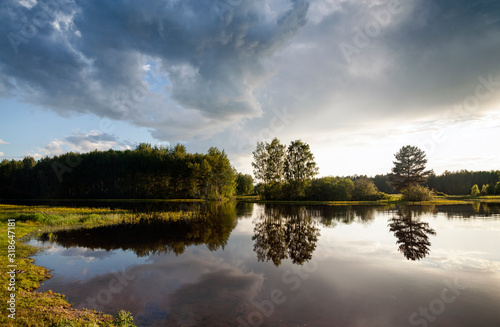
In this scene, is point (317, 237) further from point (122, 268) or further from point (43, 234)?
point (43, 234)

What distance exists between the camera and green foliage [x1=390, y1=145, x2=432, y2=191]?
75000 mm

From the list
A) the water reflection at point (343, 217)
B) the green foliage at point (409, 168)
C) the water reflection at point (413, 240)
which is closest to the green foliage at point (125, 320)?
the water reflection at point (413, 240)

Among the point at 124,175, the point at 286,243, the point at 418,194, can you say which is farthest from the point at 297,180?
the point at 124,175

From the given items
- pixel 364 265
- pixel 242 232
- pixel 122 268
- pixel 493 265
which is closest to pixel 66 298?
pixel 122 268

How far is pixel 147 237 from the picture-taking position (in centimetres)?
2228

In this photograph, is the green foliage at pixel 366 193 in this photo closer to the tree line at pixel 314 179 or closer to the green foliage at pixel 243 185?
the tree line at pixel 314 179

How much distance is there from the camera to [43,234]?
23828 mm

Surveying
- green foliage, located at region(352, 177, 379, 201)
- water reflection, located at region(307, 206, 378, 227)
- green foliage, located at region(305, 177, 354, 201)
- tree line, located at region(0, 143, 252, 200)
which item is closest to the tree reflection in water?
water reflection, located at region(307, 206, 378, 227)

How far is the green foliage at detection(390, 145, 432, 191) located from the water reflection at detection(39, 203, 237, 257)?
68920 mm

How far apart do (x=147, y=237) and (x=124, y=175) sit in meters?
82.4

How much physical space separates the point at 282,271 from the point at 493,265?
38.5 feet

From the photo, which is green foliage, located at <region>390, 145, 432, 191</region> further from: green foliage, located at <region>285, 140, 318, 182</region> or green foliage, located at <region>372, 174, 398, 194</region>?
green foliage, located at <region>372, 174, 398, 194</region>

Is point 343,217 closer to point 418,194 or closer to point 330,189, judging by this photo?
point 330,189

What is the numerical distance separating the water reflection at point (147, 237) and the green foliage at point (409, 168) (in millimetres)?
68920
